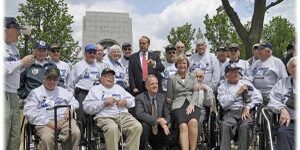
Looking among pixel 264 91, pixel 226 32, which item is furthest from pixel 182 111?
pixel 226 32

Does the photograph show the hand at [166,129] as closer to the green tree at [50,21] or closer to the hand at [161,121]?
the hand at [161,121]

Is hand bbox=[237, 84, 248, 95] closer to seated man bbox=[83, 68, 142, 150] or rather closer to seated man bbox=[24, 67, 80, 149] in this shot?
seated man bbox=[83, 68, 142, 150]

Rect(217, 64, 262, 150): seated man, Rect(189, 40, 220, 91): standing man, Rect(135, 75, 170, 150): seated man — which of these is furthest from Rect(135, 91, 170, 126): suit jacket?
Rect(189, 40, 220, 91): standing man

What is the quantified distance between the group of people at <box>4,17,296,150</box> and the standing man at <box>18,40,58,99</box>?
14 mm

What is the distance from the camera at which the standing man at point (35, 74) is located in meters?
6.25

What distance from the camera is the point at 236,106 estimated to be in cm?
645

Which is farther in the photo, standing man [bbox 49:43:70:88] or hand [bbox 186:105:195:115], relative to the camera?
standing man [bbox 49:43:70:88]

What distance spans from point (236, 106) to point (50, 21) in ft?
53.4

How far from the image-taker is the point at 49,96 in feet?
19.3

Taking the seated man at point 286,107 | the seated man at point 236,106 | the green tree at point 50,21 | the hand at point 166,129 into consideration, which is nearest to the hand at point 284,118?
the seated man at point 286,107

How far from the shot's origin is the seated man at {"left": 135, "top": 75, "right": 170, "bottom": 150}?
6207mm

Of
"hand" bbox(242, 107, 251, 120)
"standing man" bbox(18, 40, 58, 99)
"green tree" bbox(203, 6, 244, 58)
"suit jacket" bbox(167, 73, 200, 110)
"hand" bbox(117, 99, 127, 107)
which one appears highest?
"green tree" bbox(203, 6, 244, 58)

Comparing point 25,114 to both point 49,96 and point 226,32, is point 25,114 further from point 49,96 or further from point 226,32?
point 226,32

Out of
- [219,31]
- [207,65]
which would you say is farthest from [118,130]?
[219,31]
